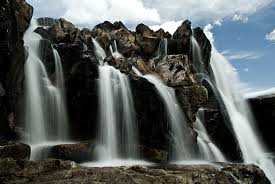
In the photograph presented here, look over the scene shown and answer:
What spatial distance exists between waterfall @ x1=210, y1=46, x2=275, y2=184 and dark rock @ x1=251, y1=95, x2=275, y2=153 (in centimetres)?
82

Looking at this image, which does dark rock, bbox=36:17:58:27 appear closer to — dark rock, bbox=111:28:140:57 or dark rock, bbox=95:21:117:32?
dark rock, bbox=95:21:117:32

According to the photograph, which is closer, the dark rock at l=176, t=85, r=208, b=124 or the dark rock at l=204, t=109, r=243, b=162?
the dark rock at l=176, t=85, r=208, b=124

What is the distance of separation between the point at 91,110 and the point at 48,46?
570 cm

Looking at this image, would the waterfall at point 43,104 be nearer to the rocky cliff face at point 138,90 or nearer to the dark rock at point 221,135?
the rocky cliff face at point 138,90

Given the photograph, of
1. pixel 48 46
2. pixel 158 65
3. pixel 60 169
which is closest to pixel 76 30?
pixel 158 65

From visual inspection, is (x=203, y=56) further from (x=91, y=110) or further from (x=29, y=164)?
(x=29, y=164)

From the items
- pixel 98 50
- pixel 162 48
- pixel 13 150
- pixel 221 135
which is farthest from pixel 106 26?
pixel 13 150

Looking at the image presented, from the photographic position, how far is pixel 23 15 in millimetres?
30875

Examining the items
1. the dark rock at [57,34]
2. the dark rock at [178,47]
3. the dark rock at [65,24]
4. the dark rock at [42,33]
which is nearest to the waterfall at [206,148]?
the dark rock at [178,47]

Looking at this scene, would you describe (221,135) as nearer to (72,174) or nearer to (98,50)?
(98,50)

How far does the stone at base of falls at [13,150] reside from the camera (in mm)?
15743

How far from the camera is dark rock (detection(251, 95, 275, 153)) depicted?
4147 centimetres

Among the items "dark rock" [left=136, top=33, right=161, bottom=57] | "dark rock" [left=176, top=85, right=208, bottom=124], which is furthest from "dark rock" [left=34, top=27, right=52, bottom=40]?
"dark rock" [left=176, top=85, right=208, bottom=124]

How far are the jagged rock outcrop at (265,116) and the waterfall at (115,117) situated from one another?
19.8 m
